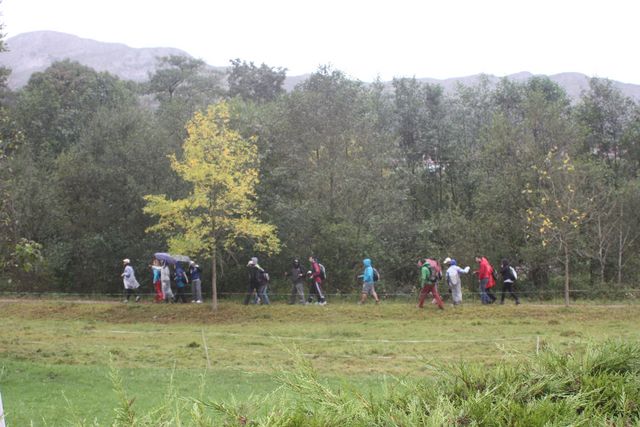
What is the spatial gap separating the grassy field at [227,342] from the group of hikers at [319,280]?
43.1 inches

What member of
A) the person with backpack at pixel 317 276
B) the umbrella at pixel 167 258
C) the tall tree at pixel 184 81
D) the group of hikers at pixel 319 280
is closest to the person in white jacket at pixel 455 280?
the group of hikers at pixel 319 280

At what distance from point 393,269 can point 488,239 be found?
512 centimetres

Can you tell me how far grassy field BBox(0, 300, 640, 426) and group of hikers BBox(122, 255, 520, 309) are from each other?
109 centimetres

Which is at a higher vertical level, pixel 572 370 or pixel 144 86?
pixel 144 86

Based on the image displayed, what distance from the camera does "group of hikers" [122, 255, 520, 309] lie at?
2462 cm

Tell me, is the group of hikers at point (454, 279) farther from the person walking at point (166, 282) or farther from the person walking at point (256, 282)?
the person walking at point (166, 282)

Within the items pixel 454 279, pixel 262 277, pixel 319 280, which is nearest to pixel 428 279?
pixel 454 279

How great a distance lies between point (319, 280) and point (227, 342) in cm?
847

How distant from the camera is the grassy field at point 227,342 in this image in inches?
491

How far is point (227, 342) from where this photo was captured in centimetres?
1914

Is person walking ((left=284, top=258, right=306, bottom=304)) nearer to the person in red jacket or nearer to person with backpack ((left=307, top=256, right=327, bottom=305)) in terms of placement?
person with backpack ((left=307, top=256, right=327, bottom=305))

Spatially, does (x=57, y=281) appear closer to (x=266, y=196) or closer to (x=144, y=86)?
(x=266, y=196)

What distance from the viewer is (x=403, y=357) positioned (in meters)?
15.7

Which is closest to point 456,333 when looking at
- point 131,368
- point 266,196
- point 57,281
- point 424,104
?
point 131,368
